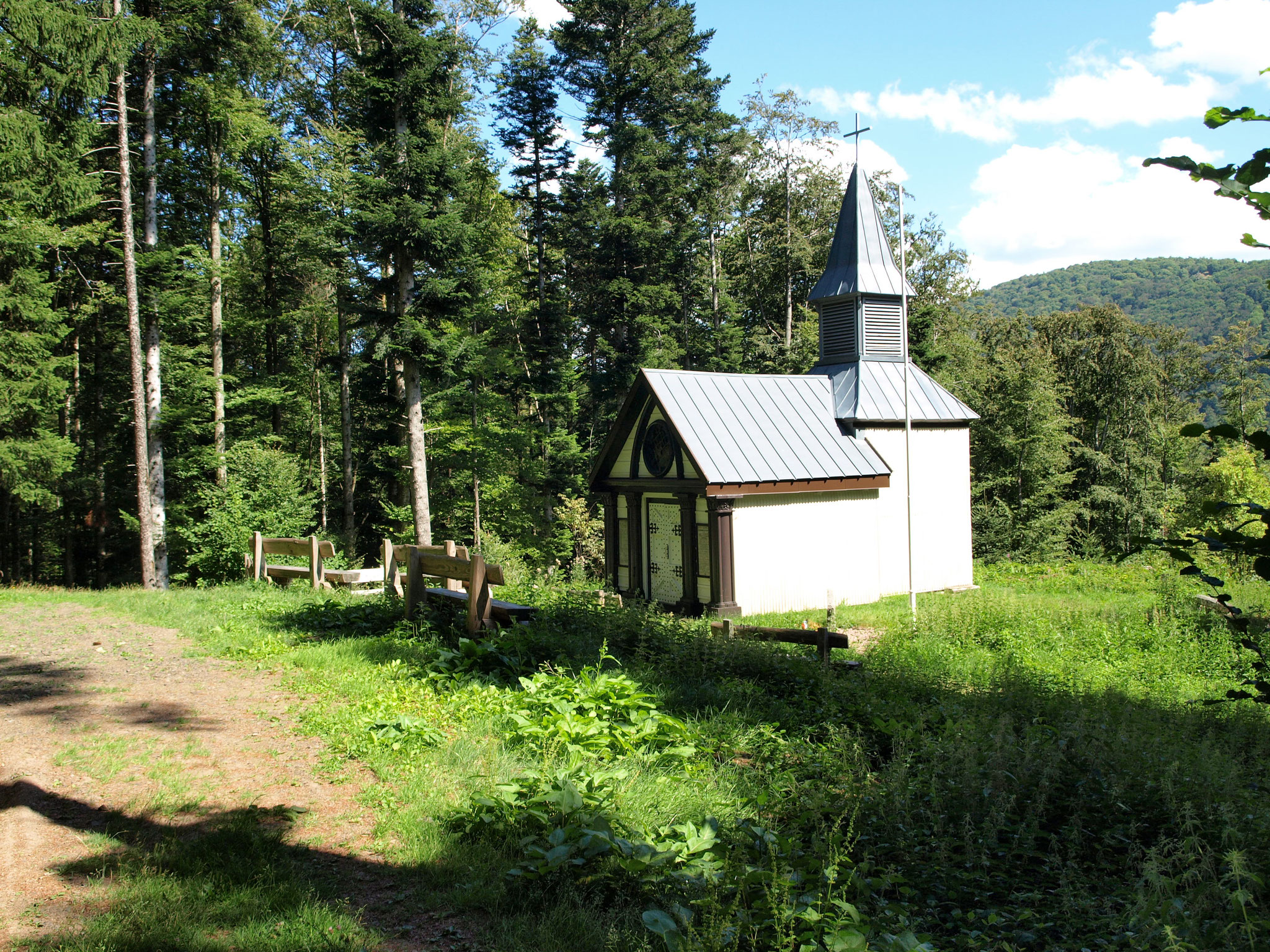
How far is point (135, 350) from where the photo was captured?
19.7 m

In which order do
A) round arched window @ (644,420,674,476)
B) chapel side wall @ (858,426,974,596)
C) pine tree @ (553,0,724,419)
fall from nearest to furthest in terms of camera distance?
1. round arched window @ (644,420,674,476)
2. chapel side wall @ (858,426,974,596)
3. pine tree @ (553,0,724,419)

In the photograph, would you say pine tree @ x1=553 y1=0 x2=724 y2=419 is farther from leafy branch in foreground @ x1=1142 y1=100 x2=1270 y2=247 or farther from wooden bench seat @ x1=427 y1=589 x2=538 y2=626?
leafy branch in foreground @ x1=1142 y1=100 x2=1270 y2=247

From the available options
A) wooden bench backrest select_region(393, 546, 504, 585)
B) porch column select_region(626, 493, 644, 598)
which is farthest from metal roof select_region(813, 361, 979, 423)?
wooden bench backrest select_region(393, 546, 504, 585)

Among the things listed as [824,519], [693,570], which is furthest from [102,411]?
[824,519]

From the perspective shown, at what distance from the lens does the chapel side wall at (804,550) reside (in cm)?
1742

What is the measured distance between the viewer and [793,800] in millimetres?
4836

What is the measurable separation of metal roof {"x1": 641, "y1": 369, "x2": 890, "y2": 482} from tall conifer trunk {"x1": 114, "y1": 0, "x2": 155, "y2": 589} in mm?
11895

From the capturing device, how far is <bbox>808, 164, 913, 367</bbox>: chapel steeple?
21.4 m

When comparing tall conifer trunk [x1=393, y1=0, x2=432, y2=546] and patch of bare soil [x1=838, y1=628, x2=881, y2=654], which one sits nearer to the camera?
patch of bare soil [x1=838, y1=628, x2=881, y2=654]

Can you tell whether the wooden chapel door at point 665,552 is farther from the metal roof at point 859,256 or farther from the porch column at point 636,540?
the metal roof at point 859,256

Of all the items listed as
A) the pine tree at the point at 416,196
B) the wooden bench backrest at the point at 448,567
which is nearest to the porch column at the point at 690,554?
the pine tree at the point at 416,196

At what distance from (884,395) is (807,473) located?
158 inches

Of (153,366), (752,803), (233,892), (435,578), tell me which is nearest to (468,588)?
(435,578)

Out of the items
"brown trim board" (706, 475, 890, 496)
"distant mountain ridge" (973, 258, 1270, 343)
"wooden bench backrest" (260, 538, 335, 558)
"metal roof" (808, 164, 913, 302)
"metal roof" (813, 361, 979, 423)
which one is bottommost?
"wooden bench backrest" (260, 538, 335, 558)
